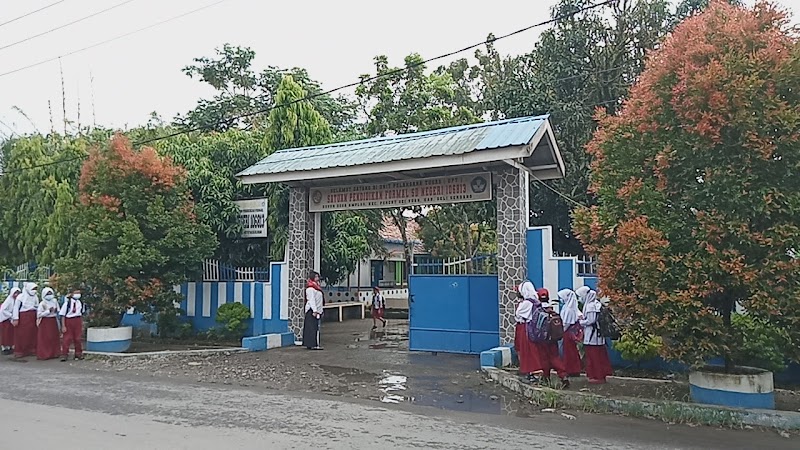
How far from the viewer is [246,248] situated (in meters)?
18.8

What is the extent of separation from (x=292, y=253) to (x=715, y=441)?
33.0ft

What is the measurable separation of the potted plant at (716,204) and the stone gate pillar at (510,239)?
147 inches

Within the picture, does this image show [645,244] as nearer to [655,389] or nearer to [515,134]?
[655,389]

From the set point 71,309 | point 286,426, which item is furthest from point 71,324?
point 286,426

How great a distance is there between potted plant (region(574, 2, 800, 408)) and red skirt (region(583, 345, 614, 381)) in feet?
4.08

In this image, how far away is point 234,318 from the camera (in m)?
16.1

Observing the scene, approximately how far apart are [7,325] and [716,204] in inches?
550

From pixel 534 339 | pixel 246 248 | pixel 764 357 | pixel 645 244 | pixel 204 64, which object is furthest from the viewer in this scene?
pixel 204 64

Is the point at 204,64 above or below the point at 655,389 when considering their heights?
above

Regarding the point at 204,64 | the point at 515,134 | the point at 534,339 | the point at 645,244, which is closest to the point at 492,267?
the point at 515,134

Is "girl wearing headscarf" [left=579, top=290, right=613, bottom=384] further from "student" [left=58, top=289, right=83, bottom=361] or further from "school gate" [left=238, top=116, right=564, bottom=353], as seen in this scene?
"student" [left=58, top=289, right=83, bottom=361]

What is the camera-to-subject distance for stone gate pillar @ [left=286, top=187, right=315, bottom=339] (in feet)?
50.8

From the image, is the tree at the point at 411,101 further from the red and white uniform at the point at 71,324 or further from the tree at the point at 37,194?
the red and white uniform at the point at 71,324

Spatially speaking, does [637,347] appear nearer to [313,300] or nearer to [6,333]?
[313,300]
